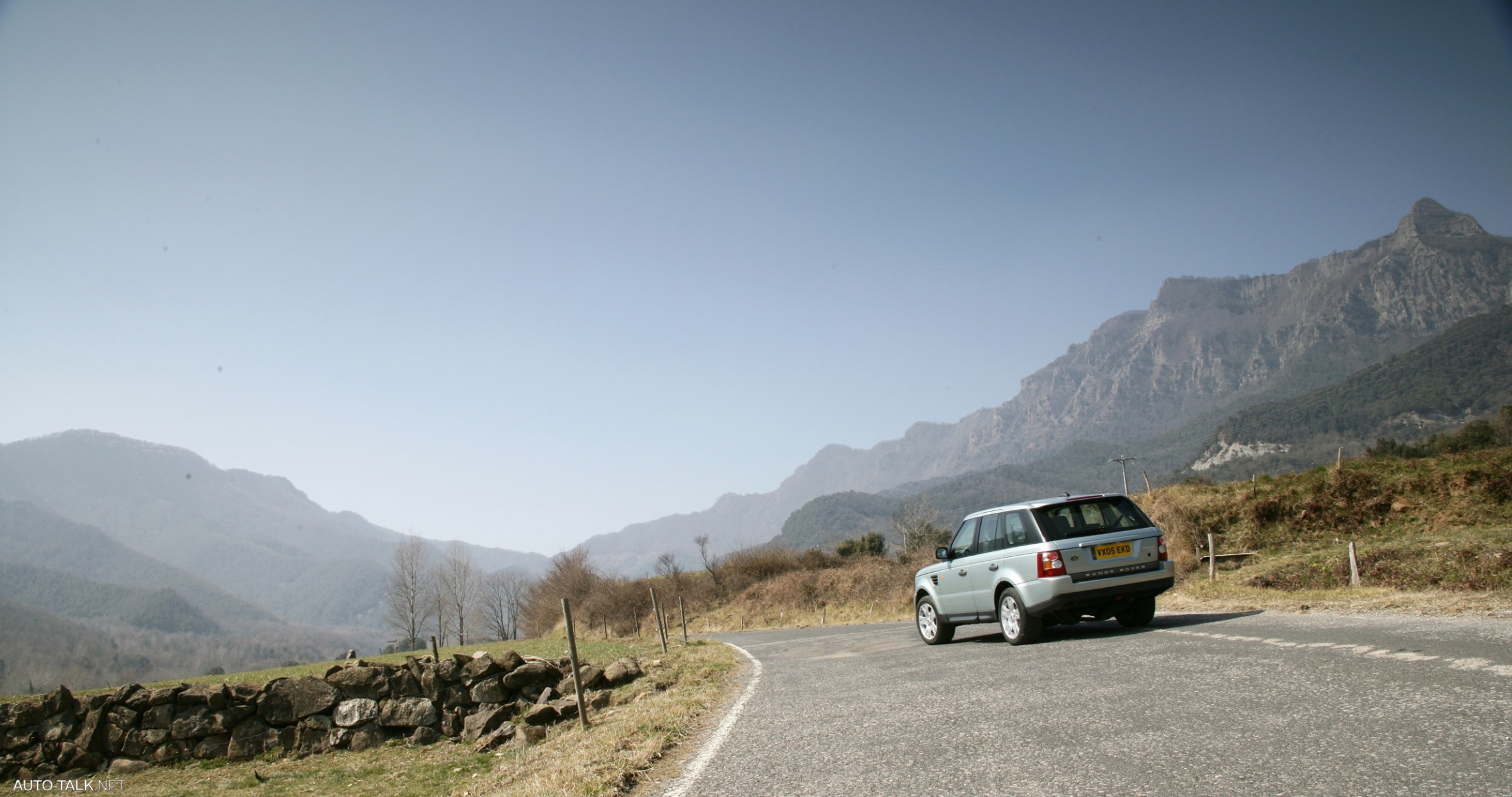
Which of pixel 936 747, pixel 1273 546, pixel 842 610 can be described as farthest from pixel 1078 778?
pixel 842 610

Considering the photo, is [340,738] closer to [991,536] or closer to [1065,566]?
[991,536]

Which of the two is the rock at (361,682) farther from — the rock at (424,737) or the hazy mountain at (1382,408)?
the hazy mountain at (1382,408)

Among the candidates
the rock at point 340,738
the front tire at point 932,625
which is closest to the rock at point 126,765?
the rock at point 340,738

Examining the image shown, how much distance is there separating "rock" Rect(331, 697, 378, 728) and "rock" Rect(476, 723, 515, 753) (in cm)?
453

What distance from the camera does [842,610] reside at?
4559cm

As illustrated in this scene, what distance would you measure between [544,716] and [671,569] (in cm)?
8390

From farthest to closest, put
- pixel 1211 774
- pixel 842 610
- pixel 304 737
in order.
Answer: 1. pixel 842 610
2. pixel 304 737
3. pixel 1211 774

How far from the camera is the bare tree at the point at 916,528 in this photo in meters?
83.0

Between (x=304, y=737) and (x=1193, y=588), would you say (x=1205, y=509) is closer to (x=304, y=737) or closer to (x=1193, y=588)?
(x=1193, y=588)

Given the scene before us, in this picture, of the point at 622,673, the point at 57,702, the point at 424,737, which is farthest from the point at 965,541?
the point at 57,702

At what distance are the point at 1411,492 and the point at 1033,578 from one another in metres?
21.9

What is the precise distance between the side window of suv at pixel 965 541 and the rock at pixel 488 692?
39.1 feet

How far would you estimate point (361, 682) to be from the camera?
1853 cm

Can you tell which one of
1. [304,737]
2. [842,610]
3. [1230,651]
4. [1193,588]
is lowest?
[842,610]
